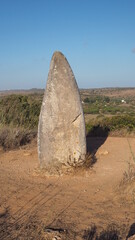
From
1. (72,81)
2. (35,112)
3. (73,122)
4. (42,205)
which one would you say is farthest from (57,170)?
(35,112)

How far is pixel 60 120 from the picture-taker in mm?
5234

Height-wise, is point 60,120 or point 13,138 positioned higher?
point 60,120

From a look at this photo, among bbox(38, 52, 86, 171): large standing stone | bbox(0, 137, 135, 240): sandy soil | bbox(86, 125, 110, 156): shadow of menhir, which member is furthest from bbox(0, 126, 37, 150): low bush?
bbox(38, 52, 86, 171): large standing stone

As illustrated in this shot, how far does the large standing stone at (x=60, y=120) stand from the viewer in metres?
5.23

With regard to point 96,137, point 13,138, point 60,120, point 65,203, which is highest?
point 60,120

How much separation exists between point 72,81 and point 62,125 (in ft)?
2.95

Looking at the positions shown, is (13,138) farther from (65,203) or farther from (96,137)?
(65,203)

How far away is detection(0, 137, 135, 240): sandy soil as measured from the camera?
3219 mm

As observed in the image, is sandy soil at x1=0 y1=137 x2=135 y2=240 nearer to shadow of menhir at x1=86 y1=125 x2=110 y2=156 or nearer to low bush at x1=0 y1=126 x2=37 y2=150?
low bush at x1=0 y1=126 x2=37 y2=150

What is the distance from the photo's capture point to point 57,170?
5.32 meters

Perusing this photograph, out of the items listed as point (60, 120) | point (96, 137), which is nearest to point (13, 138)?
point (60, 120)

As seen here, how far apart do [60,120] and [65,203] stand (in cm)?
172

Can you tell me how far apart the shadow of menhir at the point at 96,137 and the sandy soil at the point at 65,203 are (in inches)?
53.6

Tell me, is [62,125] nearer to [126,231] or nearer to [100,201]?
[100,201]
